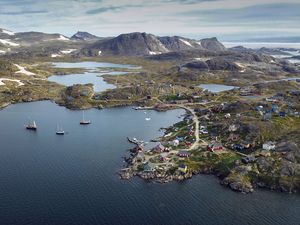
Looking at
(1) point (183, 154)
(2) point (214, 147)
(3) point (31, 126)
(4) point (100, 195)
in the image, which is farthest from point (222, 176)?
(3) point (31, 126)

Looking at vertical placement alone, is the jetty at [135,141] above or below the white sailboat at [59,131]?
below

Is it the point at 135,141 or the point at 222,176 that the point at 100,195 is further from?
the point at 135,141

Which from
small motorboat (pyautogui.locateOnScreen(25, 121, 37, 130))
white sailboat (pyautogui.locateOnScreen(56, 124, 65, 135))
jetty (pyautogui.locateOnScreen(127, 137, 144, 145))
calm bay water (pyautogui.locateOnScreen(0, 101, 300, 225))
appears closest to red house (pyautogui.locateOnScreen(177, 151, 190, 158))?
calm bay water (pyautogui.locateOnScreen(0, 101, 300, 225))

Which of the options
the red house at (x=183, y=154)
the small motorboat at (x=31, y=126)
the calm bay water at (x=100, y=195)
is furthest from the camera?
the small motorboat at (x=31, y=126)

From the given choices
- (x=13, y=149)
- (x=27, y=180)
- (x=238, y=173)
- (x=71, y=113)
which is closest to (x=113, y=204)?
(x=27, y=180)

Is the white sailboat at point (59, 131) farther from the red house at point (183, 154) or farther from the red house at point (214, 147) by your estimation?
the red house at point (214, 147)

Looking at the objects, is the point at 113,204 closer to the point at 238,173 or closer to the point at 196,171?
the point at 196,171

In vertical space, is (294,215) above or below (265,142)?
below

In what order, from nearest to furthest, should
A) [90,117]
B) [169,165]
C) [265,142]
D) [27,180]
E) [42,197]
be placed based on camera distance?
[42,197] → [27,180] → [169,165] → [265,142] → [90,117]

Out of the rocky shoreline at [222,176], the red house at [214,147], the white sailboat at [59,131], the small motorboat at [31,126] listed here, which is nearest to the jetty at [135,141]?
the rocky shoreline at [222,176]
